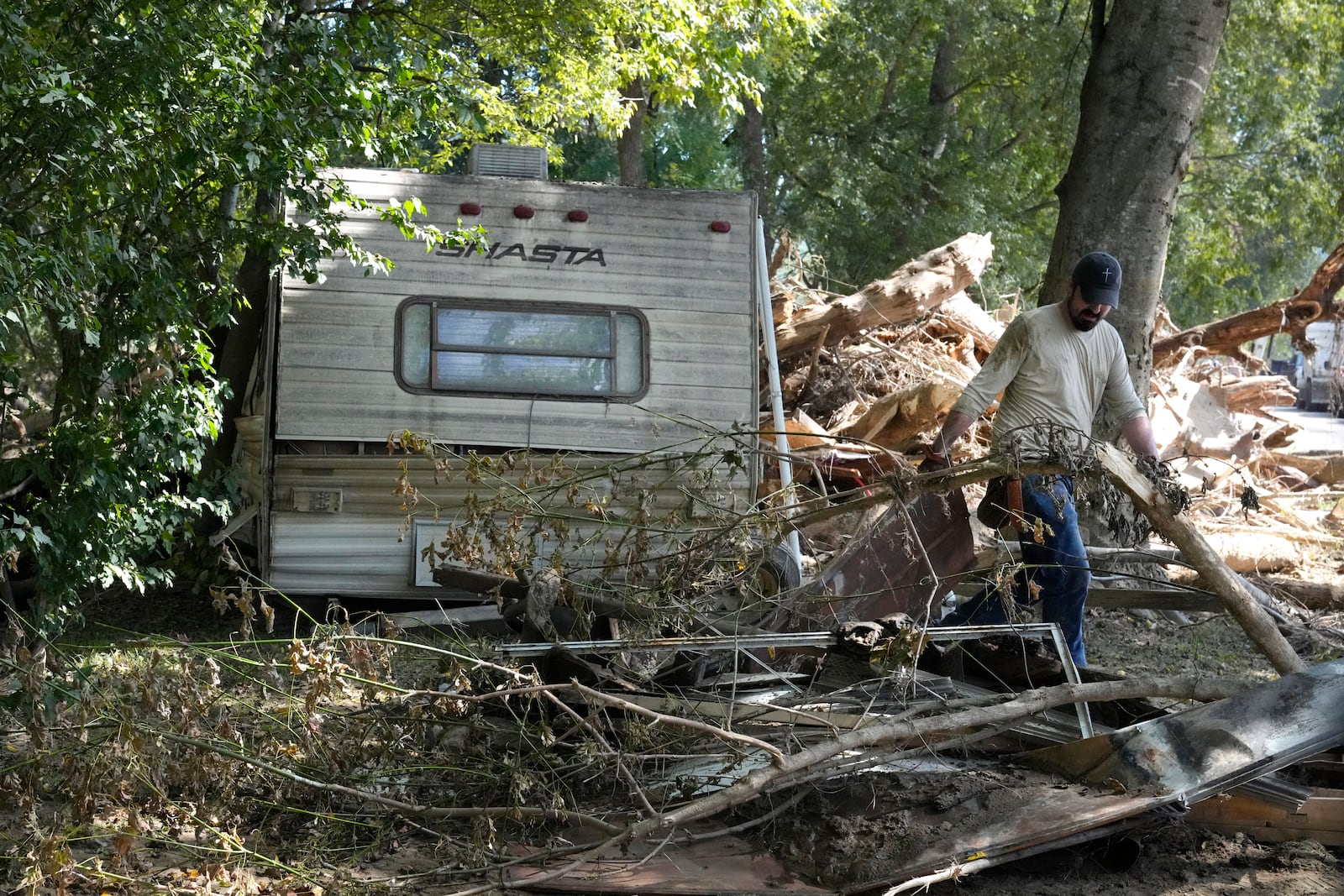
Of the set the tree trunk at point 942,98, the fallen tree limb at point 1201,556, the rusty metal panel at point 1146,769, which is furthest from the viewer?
the tree trunk at point 942,98

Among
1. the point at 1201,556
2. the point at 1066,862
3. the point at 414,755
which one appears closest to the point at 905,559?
the point at 1201,556

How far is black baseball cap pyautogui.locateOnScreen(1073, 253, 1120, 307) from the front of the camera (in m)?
5.64

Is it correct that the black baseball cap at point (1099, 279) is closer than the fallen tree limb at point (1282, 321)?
Yes

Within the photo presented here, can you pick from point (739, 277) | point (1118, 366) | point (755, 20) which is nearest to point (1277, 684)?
point (1118, 366)

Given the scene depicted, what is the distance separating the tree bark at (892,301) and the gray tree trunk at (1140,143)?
8.93ft

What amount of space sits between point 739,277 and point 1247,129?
1860 centimetres

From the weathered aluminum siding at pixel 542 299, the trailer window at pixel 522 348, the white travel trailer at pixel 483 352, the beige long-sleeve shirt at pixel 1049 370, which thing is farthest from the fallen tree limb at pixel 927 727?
the trailer window at pixel 522 348

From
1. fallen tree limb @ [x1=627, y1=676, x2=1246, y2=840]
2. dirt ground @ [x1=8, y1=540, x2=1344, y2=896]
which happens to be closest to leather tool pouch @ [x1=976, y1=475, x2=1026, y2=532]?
fallen tree limb @ [x1=627, y1=676, x2=1246, y2=840]

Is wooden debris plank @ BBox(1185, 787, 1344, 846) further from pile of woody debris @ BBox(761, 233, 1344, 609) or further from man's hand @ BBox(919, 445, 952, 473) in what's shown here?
pile of woody debris @ BBox(761, 233, 1344, 609)

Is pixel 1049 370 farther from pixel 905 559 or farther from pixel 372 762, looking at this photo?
pixel 372 762

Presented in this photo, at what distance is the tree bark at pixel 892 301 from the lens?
10930mm

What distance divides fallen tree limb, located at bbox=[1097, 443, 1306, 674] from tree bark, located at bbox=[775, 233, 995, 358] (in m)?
6.38

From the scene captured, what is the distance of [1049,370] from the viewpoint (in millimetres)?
5875

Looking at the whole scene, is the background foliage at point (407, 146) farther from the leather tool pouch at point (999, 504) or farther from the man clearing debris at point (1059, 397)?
the leather tool pouch at point (999, 504)
